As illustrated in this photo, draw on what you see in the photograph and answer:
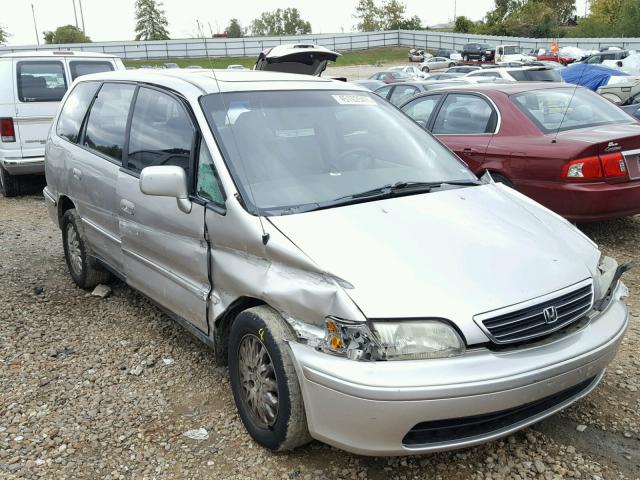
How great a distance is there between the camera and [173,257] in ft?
11.6

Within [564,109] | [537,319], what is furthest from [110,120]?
[564,109]

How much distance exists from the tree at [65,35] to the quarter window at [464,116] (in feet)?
247

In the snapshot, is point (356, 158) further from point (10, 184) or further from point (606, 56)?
point (606, 56)

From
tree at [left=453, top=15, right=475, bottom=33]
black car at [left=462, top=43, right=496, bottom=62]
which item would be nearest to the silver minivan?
black car at [left=462, top=43, right=496, bottom=62]

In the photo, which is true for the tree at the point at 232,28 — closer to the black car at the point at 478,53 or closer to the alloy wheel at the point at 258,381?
the alloy wheel at the point at 258,381

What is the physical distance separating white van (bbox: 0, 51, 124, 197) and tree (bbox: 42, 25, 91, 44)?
233 feet

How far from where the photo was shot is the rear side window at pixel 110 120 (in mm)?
4223

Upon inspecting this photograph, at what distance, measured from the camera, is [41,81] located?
29.4 feet

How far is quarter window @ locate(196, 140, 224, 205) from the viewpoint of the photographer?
3143 millimetres

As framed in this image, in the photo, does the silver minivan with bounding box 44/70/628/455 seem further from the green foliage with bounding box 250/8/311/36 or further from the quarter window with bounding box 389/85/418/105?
the green foliage with bounding box 250/8/311/36

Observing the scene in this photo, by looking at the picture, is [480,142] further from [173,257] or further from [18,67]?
[18,67]

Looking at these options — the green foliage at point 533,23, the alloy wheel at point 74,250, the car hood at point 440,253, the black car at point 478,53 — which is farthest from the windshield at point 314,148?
the green foliage at point 533,23

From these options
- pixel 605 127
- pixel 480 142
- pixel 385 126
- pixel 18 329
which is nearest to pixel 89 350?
pixel 18 329

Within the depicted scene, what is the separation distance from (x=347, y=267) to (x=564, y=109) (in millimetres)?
4604
